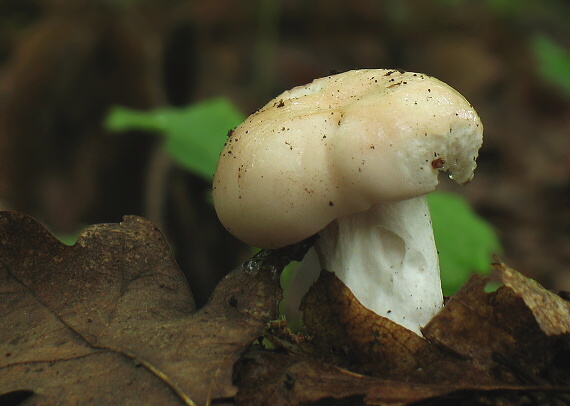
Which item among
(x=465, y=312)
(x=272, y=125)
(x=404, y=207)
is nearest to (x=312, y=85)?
(x=272, y=125)

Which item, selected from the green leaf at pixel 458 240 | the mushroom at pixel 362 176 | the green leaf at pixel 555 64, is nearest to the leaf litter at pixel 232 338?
the mushroom at pixel 362 176

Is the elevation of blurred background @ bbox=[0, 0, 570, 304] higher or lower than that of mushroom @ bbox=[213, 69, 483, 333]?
lower

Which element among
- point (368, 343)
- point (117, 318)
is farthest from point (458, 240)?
Answer: point (117, 318)

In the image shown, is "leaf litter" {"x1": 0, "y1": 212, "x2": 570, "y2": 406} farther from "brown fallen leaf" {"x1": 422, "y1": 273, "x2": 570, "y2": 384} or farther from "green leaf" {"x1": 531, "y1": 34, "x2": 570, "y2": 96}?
"green leaf" {"x1": 531, "y1": 34, "x2": 570, "y2": 96}

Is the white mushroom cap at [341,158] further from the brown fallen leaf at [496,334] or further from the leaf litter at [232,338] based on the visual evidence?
the brown fallen leaf at [496,334]

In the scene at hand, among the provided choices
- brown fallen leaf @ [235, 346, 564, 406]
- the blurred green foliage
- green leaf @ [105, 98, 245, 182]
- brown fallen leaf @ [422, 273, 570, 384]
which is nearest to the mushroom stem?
brown fallen leaf @ [422, 273, 570, 384]

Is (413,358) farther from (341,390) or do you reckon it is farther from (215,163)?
(215,163)

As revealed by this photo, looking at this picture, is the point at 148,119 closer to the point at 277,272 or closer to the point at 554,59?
the point at 277,272
